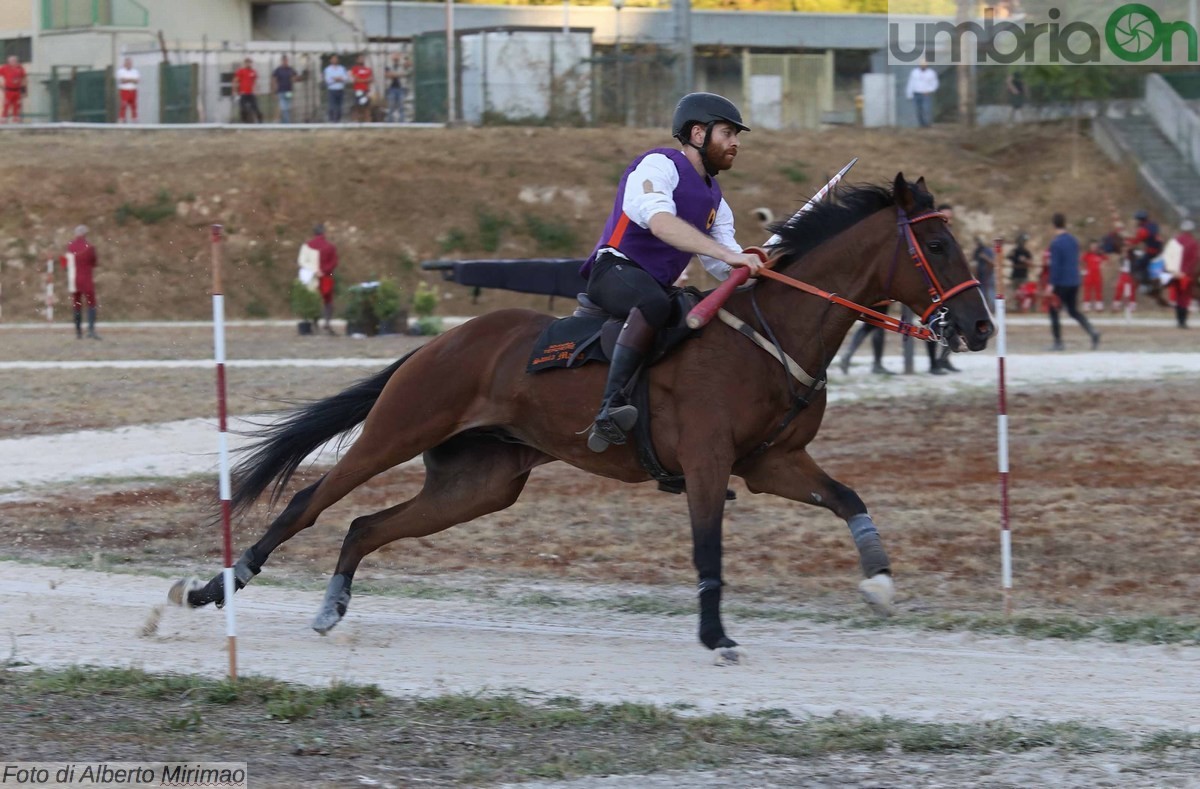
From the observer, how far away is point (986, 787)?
543cm

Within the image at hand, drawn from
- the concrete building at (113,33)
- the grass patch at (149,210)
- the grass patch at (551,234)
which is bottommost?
the grass patch at (551,234)

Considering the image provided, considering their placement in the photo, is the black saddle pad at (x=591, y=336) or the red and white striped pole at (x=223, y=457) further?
the black saddle pad at (x=591, y=336)

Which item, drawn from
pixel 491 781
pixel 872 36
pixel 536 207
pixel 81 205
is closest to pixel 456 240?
pixel 536 207

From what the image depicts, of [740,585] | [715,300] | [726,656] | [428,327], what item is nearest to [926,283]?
[715,300]

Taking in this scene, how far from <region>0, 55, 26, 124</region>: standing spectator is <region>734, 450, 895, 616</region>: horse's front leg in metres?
40.5

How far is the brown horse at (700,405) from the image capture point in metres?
7.54

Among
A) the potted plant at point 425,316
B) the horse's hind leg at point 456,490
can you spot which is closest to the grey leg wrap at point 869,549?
the horse's hind leg at point 456,490

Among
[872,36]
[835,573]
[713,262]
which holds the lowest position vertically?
[835,573]

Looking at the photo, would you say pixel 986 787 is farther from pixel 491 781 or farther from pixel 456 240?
pixel 456 240

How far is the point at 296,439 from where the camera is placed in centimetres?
869

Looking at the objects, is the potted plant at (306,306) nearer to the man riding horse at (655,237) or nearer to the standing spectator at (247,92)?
the standing spectator at (247,92)

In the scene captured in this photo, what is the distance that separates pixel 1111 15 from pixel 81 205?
26.0 m

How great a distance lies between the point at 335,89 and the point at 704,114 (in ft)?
123

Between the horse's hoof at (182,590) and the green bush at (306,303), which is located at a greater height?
the green bush at (306,303)
